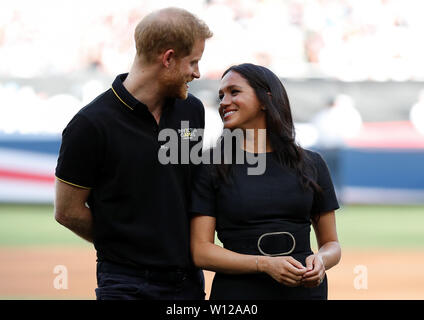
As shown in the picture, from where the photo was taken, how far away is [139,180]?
9.53 feet

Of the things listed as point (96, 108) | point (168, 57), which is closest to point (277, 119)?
point (168, 57)

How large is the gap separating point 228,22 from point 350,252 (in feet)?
24.8

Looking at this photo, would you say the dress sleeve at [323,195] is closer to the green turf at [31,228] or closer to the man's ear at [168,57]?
the man's ear at [168,57]

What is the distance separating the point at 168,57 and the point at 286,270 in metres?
1.01

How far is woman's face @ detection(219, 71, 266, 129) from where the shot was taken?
9.60 ft

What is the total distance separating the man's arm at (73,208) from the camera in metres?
2.96

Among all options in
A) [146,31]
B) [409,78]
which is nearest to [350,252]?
[409,78]

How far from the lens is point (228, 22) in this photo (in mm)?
15508

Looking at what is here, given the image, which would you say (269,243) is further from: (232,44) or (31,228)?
(232,44)

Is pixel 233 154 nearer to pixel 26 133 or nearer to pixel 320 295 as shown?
pixel 320 295

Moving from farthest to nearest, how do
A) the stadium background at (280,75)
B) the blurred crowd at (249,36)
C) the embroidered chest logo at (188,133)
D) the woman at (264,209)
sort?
1. the blurred crowd at (249,36)
2. the stadium background at (280,75)
3. the embroidered chest logo at (188,133)
4. the woman at (264,209)

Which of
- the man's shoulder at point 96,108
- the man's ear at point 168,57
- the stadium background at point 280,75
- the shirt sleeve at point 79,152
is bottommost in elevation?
the shirt sleeve at point 79,152

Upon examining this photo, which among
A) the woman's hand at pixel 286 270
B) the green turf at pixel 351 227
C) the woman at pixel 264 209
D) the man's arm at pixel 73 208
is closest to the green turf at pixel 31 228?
the green turf at pixel 351 227

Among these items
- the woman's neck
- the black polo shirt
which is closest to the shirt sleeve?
the black polo shirt
